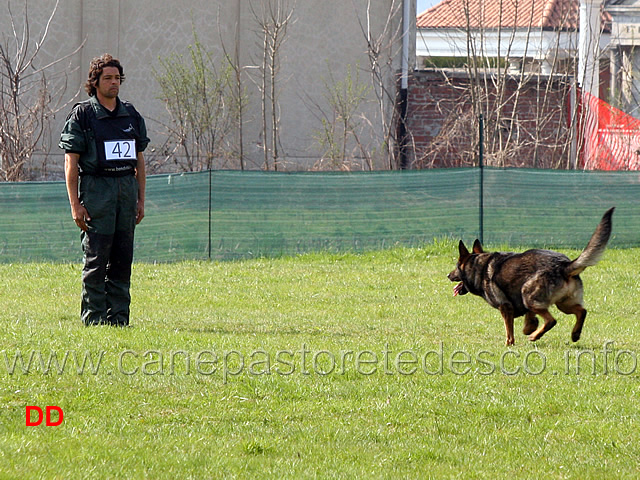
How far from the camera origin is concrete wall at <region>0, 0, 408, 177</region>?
22.1 m

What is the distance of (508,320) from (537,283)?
1.51 feet

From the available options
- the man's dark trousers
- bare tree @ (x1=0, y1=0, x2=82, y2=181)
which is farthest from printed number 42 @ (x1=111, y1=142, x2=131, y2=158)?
bare tree @ (x1=0, y1=0, x2=82, y2=181)

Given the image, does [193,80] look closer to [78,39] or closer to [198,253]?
[78,39]

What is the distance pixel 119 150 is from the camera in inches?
320

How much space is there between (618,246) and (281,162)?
8583mm

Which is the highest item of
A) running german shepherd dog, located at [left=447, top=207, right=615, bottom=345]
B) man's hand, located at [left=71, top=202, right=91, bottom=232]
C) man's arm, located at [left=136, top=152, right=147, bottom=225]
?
man's arm, located at [left=136, top=152, right=147, bottom=225]

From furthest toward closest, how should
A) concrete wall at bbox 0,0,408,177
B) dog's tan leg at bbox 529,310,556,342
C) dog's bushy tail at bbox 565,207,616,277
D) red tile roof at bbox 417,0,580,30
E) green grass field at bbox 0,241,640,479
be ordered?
red tile roof at bbox 417,0,580,30 → concrete wall at bbox 0,0,408,177 → dog's tan leg at bbox 529,310,556,342 → dog's bushy tail at bbox 565,207,616,277 → green grass field at bbox 0,241,640,479

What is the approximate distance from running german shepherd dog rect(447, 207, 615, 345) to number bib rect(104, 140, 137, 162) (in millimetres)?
3367

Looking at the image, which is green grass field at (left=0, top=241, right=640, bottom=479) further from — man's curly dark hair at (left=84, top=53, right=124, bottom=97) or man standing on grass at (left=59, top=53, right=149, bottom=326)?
man's curly dark hair at (left=84, top=53, right=124, bottom=97)

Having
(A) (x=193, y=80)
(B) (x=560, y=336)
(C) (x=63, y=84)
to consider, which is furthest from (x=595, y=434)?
(C) (x=63, y=84)

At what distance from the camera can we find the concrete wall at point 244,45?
72.4ft

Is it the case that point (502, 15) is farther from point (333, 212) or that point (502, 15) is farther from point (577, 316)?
point (577, 316)

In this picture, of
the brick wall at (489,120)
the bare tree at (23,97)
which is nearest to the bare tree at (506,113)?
the brick wall at (489,120)

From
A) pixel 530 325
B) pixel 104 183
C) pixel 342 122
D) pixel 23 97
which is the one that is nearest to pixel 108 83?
pixel 104 183
